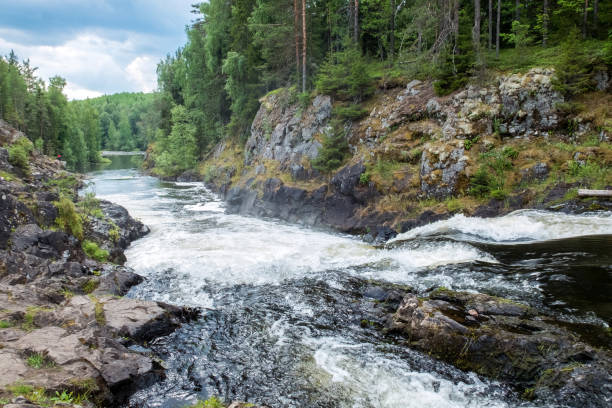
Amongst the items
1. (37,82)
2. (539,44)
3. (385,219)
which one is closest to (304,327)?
(385,219)

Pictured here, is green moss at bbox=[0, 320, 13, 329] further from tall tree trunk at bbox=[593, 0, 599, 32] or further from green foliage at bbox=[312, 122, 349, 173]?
tall tree trunk at bbox=[593, 0, 599, 32]

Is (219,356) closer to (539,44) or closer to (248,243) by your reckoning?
(248,243)

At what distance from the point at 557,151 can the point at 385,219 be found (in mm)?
7488

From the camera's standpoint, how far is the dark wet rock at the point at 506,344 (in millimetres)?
5309

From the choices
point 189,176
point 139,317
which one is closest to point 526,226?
point 139,317

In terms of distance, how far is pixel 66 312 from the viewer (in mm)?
7367

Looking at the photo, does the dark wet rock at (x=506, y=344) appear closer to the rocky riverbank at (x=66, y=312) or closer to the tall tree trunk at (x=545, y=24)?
the rocky riverbank at (x=66, y=312)

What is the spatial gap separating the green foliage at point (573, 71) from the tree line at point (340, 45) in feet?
2.01

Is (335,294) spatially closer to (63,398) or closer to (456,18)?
(63,398)

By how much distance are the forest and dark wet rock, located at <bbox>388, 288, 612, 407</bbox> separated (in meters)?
12.9

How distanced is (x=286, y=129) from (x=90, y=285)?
18.4m

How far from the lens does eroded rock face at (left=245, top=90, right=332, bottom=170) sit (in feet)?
75.3

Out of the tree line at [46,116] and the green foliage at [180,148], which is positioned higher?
the tree line at [46,116]

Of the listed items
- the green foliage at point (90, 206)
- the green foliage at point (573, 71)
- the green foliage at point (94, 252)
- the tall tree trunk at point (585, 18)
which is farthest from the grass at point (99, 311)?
the tall tree trunk at point (585, 18)
